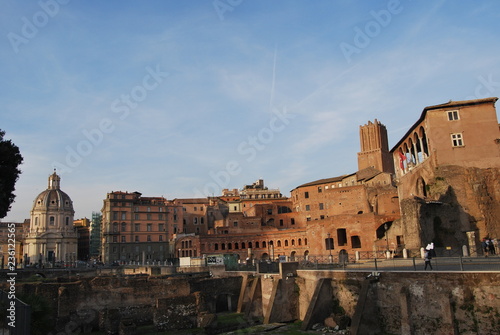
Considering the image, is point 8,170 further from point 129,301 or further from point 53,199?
point 53,199

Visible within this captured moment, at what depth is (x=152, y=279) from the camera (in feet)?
97.7

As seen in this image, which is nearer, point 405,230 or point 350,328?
point 350,328

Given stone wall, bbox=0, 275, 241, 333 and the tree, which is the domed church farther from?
stone wall, bbox=0, 275, 241, 333

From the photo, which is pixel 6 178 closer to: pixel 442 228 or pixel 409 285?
pixel 409 285

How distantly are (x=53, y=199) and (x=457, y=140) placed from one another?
79434mm

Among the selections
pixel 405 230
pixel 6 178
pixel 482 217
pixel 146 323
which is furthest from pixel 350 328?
pixel 6 178

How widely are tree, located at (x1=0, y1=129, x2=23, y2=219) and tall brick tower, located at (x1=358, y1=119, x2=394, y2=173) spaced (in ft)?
265

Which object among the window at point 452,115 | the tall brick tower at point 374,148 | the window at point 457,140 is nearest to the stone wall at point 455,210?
the window at point 457,140

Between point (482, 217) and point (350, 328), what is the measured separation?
2176cm

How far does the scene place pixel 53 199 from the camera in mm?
87375

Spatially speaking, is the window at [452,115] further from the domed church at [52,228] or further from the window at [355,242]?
the domed church at [52,228]

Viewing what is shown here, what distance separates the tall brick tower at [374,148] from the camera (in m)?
98.1

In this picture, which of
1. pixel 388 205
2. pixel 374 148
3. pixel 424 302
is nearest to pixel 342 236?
pixel 388 205

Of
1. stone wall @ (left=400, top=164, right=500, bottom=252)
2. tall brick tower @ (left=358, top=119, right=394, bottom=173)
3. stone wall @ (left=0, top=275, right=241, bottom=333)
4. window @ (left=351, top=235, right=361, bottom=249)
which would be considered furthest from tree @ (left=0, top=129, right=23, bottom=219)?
tall brick tower @ (left=358, top=119, right=394, bottom=173)
